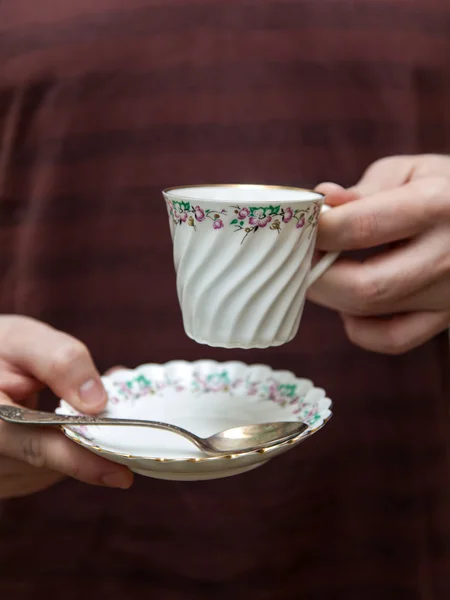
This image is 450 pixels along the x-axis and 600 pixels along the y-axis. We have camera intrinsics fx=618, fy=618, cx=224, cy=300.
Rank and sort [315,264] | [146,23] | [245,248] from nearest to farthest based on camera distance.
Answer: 1. [245,248]
2. [315,264]
3. [146,23]

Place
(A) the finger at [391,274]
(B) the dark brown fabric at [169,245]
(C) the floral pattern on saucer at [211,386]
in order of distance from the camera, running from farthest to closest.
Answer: (B) the dark brown fabric at [169,245] → (C) the floral pattern on saucer at [211,386] → (A) the finger at [391,274]

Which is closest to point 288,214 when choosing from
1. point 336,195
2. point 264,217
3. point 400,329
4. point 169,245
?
point 264,217

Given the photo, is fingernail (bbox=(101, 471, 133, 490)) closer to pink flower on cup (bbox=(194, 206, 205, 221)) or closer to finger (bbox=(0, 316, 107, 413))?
finger (bbox=(0, 316, 107, 413))

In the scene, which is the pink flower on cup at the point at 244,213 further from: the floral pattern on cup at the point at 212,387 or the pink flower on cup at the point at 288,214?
the floral pattern on cup at the point at 212,387

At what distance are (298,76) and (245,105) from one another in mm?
98

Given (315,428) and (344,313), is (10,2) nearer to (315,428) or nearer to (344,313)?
(344,313)

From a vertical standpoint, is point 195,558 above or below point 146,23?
below

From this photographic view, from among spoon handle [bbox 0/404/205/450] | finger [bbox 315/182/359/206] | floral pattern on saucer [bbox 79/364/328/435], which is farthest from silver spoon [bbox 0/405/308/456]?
finger [bbox 315/182/359/206]

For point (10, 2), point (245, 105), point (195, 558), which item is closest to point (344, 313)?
point (245, 105)

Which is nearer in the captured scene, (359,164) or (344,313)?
(344,313)

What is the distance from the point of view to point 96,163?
3.34 ft

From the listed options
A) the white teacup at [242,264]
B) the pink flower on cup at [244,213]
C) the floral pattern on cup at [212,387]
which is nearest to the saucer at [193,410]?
the floral pattern on cup at [212,387]

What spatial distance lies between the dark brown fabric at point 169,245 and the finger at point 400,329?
0.70 ft

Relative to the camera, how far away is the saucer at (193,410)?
618mm
